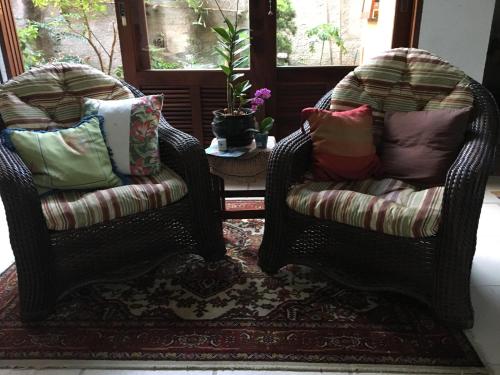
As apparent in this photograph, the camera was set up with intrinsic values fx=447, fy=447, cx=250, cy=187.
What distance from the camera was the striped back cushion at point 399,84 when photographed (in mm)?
2033

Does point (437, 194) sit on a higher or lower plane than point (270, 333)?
higher

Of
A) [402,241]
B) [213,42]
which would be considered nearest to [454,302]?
[402,241]

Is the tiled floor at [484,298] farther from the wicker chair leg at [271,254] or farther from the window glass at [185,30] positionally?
the window glass at [185,30]

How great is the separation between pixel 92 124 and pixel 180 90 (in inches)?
49.8

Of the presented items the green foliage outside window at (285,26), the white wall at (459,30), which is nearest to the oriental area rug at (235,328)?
the green foliage outside window at (285,26)

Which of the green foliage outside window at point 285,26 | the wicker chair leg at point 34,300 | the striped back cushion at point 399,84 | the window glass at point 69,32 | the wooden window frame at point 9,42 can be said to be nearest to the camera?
the wicker chair leg at point 34,300

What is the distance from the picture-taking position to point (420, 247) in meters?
1.63

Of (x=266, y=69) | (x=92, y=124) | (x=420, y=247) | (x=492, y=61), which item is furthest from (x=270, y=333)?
(x=492, y=61)

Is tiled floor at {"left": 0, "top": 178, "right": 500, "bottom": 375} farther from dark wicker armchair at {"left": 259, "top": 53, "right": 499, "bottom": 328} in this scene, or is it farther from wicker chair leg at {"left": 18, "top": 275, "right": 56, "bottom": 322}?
wicker chair leg at {"left": 18, "top": 275, "right": 56, "bottom": 322}

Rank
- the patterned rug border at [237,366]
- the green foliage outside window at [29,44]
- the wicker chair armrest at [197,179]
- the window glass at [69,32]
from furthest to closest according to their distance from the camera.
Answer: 1. the green foliage outside window at [29,44]
2. the window glass at [69,32]
3. the wicker chair armrest at [197,179]
4. the patterned rug border at [237,366]

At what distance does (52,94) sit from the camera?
2.08 m

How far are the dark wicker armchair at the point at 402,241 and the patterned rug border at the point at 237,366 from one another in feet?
0.76

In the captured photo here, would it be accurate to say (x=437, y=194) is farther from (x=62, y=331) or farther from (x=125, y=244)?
(x=62, y=331)

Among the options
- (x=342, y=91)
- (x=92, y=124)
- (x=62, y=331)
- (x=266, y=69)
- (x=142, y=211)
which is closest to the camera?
(x=62, y=331)
